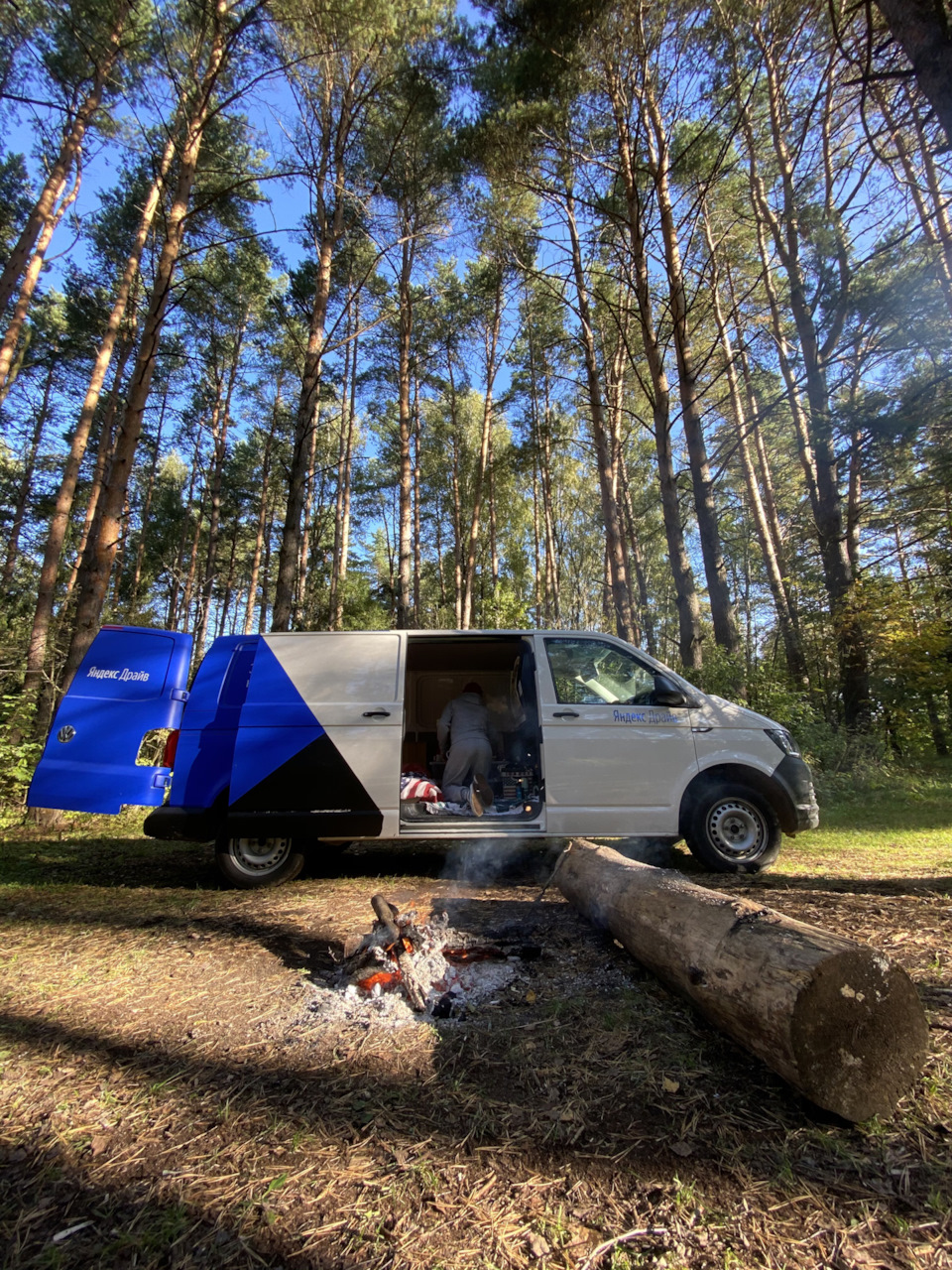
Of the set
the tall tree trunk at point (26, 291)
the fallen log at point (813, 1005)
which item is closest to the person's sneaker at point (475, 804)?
the fallen log at point (813, 1005)

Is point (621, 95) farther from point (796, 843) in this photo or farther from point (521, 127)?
Result: point (796, 843)

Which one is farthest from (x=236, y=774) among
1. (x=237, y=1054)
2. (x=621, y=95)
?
(x=621, y=95)

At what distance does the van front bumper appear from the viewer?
4.64 metres

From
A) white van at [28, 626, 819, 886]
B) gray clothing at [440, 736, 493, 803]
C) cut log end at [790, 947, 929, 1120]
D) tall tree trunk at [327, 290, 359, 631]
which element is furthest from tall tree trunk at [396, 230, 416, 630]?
cut log end at [790, 947, 929, 1120]

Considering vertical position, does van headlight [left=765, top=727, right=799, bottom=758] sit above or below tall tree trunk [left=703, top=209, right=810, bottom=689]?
below

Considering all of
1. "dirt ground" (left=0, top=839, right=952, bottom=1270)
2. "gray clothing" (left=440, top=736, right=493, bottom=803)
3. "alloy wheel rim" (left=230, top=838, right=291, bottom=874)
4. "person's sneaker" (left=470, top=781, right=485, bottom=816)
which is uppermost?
"gray clothing" (left=440, top=736, right=493, bottom=803)

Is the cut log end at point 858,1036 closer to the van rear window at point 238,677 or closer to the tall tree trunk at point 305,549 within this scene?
the van rear window at point 238,677

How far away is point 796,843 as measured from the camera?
6.40m

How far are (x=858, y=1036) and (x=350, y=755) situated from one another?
3540 millimetres

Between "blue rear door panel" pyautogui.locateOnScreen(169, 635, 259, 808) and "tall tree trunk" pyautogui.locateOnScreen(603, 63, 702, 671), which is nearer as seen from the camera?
"blue rear door panel" pyautogui.locateOnScreen(169, 635, 259, 808)

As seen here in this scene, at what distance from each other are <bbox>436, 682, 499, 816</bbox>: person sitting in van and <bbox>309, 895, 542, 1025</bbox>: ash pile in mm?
2085

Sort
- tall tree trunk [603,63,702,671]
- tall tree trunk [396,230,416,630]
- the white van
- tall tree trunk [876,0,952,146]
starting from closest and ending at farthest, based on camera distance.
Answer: tall tree trunk [876,0,952,146]
the white van
tall tree trunk [603,63,702,671]
tall tree trunk [396,230,416,630]

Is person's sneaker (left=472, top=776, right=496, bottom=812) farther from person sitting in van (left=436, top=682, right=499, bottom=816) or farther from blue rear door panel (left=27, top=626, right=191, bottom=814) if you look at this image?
blue rear door panel (left=27, top=626, right=191, bottom=814)

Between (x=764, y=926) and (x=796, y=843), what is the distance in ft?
16.6
